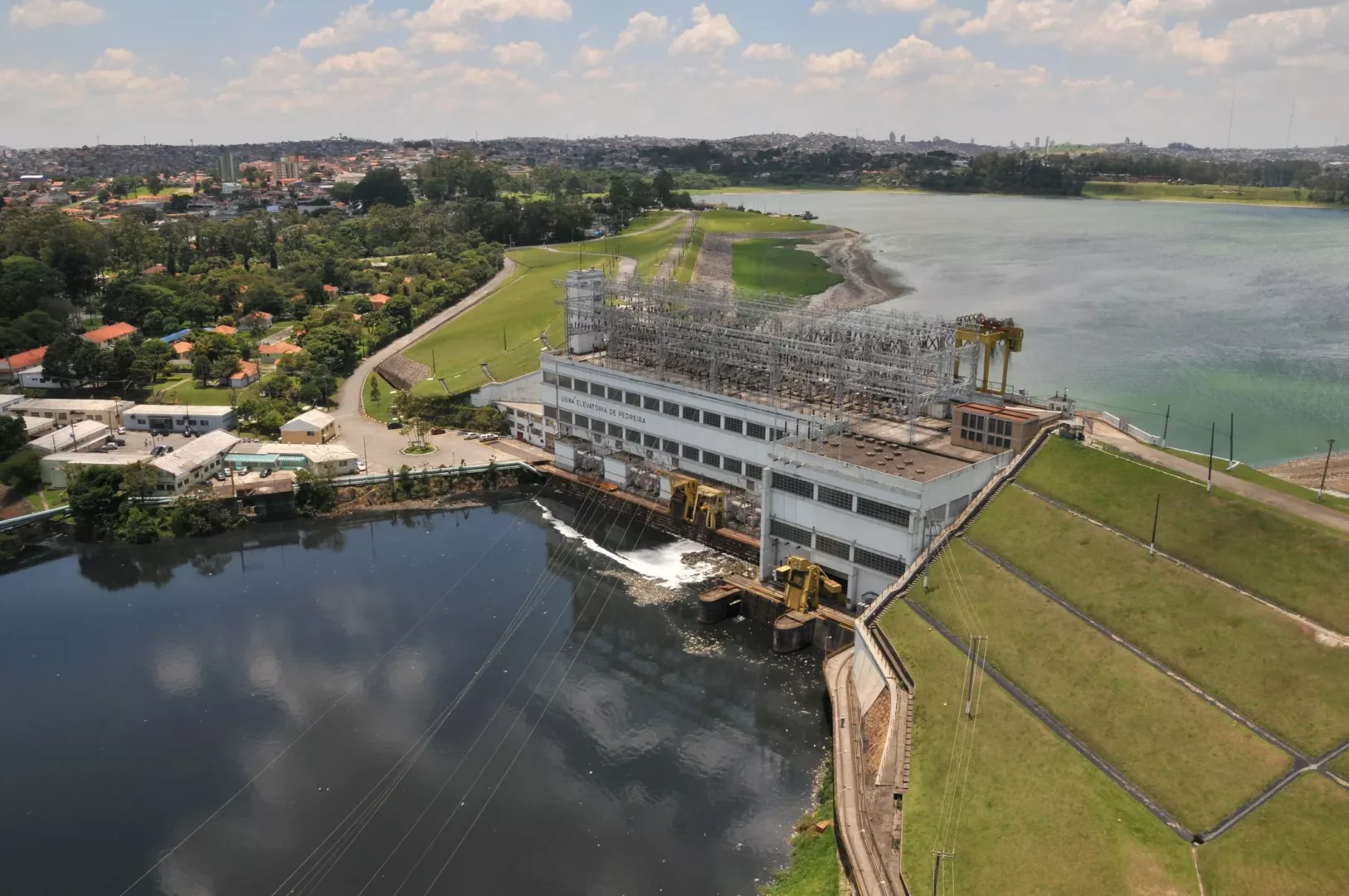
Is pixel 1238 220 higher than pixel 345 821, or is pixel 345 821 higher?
pixel 1238 220

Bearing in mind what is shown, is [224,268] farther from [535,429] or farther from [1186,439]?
[1186,439]

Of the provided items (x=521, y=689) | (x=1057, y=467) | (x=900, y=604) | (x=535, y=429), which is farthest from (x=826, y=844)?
(x=535, y=429)

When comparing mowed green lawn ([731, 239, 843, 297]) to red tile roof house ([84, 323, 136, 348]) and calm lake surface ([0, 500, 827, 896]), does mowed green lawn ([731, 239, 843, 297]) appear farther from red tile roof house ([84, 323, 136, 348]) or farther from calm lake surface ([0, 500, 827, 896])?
calm lake surface ([0, 500, 827, 896])

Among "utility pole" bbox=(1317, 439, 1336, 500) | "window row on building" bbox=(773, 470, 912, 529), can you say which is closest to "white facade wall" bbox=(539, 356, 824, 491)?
"window row on building" bbox=(773, 470, 912, 529)

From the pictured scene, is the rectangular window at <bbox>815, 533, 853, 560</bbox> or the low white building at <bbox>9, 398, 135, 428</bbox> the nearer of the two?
the rectangular window at <bbox>815, 533, 853, 560</bbox>

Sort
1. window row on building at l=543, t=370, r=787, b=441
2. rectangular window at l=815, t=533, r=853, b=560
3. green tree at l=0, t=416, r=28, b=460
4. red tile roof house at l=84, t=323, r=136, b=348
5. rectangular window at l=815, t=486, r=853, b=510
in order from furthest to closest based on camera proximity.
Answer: red tile roof house at l=84, t=323, r=136, b=348 < green tree at l=0, t=416, r=28, b=460 < window row on building at l=543, t=370, r=787, b=441 < rectangular window at l=815, t=533, r=853, b=560 < rectangular window at l=815, t=486, r=853, b=510

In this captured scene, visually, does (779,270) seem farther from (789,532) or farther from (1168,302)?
(789,532)

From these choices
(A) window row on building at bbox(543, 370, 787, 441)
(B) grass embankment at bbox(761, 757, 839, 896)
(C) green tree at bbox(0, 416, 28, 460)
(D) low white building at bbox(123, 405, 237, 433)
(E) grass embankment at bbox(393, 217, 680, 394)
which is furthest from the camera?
(E) grass embankment at bbox(393, 217, 680, 394)
